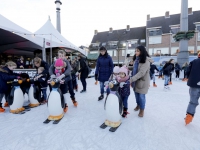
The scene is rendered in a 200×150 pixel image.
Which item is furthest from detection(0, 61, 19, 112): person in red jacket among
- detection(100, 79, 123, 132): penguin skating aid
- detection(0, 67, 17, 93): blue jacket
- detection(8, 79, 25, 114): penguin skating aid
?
detection(100, 79, 123, 132): penguin skating aid

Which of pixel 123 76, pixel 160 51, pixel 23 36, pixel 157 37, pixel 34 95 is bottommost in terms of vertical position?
pixel 34 95

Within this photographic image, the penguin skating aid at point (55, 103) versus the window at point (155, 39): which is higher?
the window at point (155, 39)

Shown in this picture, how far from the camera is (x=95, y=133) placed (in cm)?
204

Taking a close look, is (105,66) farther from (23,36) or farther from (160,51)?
(160,51)

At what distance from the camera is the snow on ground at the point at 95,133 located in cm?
174

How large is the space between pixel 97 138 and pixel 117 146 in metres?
0.33

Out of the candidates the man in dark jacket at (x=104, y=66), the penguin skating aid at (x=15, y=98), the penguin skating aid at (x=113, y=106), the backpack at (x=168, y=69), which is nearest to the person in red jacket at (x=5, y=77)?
the penguin skating aid at (x=15, y=98)

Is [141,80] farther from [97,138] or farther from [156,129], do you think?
[97,138]

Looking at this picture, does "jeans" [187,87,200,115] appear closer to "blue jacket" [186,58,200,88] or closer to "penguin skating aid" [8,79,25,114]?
"blue jacket" [186,58,200,88]

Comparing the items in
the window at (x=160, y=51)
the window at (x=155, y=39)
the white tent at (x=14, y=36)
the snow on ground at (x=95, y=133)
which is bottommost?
the snow on ground at (x=95, y=133)

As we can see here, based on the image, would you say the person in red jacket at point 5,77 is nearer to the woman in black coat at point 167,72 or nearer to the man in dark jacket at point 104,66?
the man in dark jacket at point 104,66

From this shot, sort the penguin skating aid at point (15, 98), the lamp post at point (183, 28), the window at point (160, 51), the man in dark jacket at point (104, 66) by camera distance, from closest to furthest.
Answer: the penguin skating aid at point (15, 98)
the man in dark jacket at point (104, 66)
the lamp post at point (183, 28)
the window at point (160, 51)

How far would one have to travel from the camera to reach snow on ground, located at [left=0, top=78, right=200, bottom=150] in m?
1.74

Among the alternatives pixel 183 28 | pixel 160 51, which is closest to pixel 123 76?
pixel 183 28
